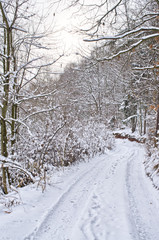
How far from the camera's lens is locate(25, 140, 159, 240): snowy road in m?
2.73

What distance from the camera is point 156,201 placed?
421 cm

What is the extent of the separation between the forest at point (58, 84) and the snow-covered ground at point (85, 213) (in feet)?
1.82

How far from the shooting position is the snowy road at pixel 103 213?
273 centimetres

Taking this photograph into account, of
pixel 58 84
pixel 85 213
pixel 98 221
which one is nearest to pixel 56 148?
pixel 58 84

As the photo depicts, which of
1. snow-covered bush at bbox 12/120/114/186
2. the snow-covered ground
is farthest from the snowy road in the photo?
snow-covered bush at bbox 12/120/114/186

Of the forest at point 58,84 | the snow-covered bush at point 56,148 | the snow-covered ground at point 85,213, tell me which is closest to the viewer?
the snow-covered ground at point 85,213

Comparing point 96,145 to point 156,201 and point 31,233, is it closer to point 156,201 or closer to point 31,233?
point 156,201

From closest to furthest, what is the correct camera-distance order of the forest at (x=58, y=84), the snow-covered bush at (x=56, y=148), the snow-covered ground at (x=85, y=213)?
the snow-covered ground at (x=85, y=213) < the forest at (x=58, y=84) < the snow-covered bush at (x=56, y=148)

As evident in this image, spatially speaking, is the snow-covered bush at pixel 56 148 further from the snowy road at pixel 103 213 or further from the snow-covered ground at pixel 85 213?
the snowy road at pixel 103 213

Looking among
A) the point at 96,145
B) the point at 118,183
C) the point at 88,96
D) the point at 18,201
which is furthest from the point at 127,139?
the point at 18,201

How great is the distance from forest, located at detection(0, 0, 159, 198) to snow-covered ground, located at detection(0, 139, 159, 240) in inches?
21.8

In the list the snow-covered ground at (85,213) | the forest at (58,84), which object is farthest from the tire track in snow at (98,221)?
the forest at (58,84)

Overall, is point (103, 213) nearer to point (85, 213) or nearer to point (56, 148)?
point (85, 213)

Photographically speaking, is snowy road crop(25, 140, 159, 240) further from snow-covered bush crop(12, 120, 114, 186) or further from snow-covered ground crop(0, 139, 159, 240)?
snow-covered bush crop(12, 120, 114, 186)
